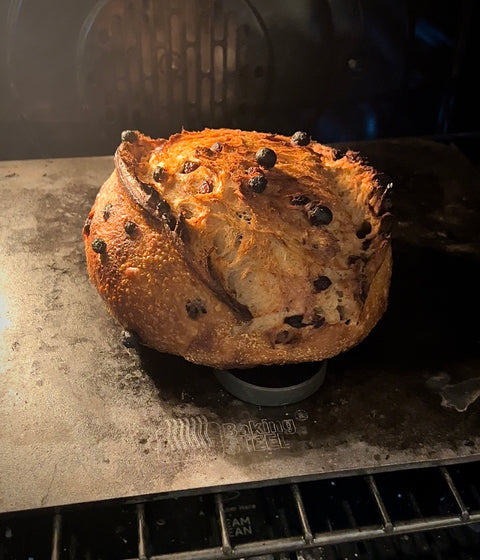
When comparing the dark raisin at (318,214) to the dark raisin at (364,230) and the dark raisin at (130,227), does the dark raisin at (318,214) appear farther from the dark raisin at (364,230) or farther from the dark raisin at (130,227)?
the dark raisin at (130,227)

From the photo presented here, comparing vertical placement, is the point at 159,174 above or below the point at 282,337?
above

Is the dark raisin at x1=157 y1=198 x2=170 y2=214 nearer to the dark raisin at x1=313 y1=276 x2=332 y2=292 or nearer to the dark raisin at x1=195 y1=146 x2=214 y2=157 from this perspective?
the dark raisin at x1=195 y1=146 x2=214 y2=157

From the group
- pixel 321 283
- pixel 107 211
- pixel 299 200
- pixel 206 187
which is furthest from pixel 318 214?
pixel 107 211

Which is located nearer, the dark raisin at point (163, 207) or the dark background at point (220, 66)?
the dark raisin at point (163, 207)

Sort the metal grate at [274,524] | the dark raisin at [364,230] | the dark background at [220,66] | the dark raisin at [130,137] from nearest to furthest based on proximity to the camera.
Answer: the metal grate at [274,524] < the dark raisin at [364,230] < the dark raisin at [130,137] < the dark background at [220,66]

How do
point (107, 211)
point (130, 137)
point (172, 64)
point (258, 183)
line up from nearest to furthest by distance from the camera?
point (258, 183)
point (107, 211)
point (130, 137)
point (172, 64)

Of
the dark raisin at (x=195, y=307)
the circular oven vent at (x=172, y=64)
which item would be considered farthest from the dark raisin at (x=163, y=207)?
the circular oven vent at (x=172, y=64)

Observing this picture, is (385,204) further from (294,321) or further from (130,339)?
(130,339)
